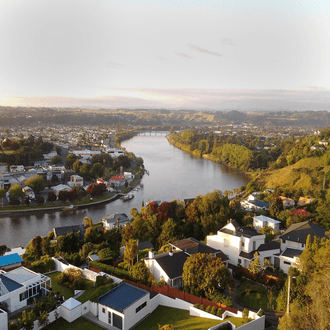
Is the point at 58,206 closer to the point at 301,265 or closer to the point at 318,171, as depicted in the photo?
the point at 301,265

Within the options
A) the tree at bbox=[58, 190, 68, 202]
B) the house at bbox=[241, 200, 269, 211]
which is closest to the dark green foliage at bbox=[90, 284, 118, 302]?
the house at bbox=[241, 200, 269, 211]

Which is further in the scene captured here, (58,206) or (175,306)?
(58,206)

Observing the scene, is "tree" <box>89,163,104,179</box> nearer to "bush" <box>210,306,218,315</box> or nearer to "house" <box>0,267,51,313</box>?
"house" <box>0,267,51,313</box>

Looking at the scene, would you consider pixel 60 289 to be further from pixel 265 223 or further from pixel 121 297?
pixel 265 223

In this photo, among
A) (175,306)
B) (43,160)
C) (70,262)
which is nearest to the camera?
(175,306)

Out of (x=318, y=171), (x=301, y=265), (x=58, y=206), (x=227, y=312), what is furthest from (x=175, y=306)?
(x=318, y=171)

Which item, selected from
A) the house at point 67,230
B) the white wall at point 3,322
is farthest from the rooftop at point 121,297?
the house at point 67,230
